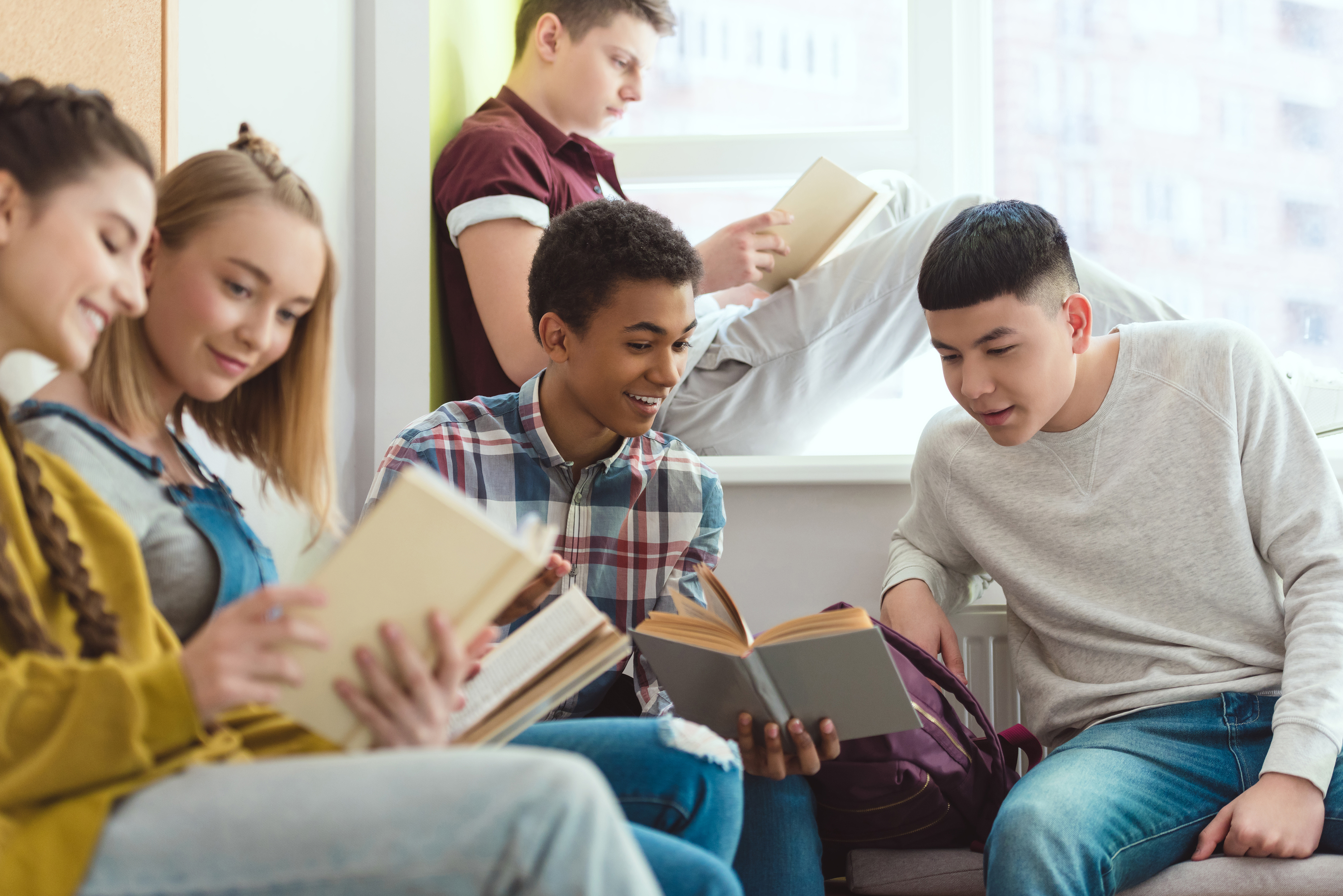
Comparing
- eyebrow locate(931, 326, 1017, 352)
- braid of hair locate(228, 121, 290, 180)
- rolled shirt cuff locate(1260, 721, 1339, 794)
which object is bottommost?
rolled shirt cuff locate(1260, 721, 1339, 794)

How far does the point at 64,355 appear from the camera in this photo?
68cm

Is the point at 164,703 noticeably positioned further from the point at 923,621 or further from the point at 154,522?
the point at 923,621

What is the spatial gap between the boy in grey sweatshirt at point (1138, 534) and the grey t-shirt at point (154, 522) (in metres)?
0.83

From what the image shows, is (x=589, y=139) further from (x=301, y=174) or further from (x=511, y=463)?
(x=511, y=463)

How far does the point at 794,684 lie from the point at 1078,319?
26.0 inches

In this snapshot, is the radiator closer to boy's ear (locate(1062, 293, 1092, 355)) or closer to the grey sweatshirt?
the grey sweatshirt

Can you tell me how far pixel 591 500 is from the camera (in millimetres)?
1329

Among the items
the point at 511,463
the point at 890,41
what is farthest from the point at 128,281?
the point at 890,41

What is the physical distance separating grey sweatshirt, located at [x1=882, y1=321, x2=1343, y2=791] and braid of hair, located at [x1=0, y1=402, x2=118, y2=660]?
42.6 inches

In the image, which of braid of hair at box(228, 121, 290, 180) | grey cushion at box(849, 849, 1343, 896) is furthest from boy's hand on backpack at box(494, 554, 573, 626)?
grey cushion at box(849, 849, 1343, 896)

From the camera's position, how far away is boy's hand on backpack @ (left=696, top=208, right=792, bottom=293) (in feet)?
5.63

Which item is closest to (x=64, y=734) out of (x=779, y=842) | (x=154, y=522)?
(x=154, y=522)

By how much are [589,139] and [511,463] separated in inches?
37.1

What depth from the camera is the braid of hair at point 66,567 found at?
0.65 metres
